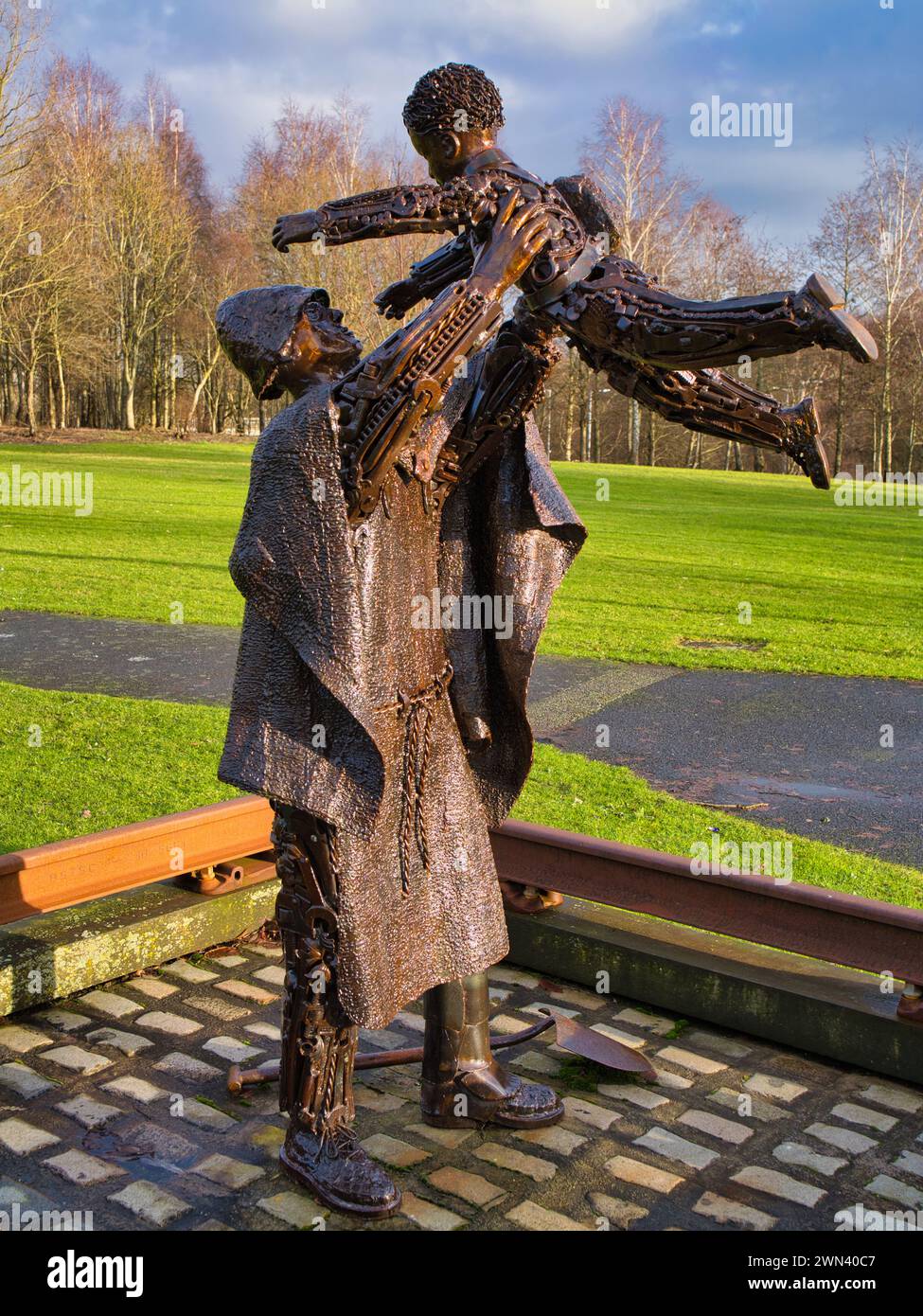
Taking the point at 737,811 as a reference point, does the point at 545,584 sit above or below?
above

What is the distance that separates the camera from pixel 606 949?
15.8 feet

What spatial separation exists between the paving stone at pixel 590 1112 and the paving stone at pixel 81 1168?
52.5 inches

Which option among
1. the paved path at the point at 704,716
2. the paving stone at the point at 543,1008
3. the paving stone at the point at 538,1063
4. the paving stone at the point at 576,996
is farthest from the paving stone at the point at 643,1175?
the paved path at the point at 704,716

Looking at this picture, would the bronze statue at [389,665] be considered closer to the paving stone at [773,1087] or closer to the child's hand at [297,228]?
the child's hand at [297,228]

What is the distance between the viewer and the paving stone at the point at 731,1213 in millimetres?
3424

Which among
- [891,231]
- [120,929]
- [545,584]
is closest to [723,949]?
[545,584]

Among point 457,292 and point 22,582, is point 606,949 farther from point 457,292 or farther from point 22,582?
point 22,582

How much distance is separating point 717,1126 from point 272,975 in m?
1.84

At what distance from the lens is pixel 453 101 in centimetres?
311

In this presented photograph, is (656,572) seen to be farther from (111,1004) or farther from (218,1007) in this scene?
(111,1004)

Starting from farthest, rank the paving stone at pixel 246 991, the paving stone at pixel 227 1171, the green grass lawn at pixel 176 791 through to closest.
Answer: the green grass lawn at pixel 176 791 < the paving stone at pixel 246 991 < the paving stone at pixel 227 1171

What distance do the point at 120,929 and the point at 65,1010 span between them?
0.34 m

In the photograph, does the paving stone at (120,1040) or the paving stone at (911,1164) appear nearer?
the paving stone at (911,1164)

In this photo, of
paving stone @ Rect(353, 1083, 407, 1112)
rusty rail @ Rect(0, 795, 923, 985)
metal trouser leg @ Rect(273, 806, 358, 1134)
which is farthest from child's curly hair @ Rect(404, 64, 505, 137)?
paving stone @ Rect(353, 1083, 407, 1112)
